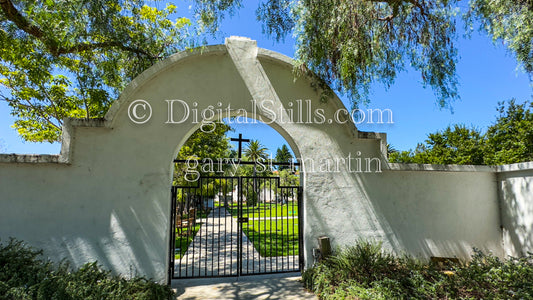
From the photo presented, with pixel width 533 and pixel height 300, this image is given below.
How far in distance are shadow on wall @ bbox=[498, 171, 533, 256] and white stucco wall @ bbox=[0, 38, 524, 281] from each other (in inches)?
6.8

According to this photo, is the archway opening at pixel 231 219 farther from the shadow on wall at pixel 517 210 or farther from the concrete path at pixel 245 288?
the shadow on wall at pixel 517 210

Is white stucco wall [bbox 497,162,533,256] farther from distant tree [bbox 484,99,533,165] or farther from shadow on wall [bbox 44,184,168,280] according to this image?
shadow on wall [bbox 44,184,168,280]

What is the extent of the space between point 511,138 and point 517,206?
7.14 meters

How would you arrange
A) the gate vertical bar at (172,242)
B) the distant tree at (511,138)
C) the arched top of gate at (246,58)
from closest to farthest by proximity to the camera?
the gate vertical bar at (172,242) → the arched top of gate at (246,58) → the distant tree at (511,138)

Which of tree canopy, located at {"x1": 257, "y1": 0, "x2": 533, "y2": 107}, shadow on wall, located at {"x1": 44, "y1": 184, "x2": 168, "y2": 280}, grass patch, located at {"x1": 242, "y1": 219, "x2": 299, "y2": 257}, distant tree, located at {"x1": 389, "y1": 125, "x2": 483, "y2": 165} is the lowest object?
grass patch, located at {"x1": 242, "y1": 219, "x2": 299, "y2": 257}

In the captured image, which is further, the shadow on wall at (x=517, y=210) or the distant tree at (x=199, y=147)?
the distant tree at (x=199, y=147)

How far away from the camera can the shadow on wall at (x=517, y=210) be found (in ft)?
18.3

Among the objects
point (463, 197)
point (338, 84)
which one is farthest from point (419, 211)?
point (338, 84)

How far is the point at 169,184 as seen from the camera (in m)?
5.01

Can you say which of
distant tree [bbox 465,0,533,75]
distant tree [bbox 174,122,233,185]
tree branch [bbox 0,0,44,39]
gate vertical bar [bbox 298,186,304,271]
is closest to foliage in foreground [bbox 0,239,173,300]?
gate vertical bar [bbox 298,186,304,271]

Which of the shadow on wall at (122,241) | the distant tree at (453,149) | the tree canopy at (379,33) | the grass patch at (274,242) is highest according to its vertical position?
the tree canopy at (379,33)

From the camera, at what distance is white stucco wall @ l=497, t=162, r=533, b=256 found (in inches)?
220

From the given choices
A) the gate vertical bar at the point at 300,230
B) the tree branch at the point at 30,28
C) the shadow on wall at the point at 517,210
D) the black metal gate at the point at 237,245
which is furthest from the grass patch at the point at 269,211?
the tree branch at the point at 30,28

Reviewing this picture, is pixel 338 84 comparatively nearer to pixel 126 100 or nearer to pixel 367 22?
pixel 367 22
